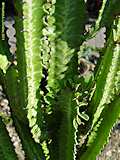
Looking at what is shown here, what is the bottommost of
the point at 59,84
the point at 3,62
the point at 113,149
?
the point at 113,149

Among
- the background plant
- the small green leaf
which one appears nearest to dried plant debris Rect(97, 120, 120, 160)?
the background plant

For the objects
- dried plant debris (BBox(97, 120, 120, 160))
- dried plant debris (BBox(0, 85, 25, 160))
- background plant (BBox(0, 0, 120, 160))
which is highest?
background plant (BBox(0, 0, 120, 160))

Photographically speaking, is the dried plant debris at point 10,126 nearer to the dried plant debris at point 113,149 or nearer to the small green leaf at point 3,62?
the dried plant debris at point 113,149

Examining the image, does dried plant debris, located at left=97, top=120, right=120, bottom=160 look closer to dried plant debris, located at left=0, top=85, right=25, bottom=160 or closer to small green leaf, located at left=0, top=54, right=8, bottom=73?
dried plant debris, located at left=0, top=85, right=25, bottom=160

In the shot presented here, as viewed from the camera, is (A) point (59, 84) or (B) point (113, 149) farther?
(B) point (113, 149)

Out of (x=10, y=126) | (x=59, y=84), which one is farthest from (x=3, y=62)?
(x=10, y=126)

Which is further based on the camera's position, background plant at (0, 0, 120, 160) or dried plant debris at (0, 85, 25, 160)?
dried plant debris at (0, 85, 25, 160)

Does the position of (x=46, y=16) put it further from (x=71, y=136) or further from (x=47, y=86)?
(x=71, y=136)

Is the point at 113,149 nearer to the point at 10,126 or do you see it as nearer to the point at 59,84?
the point at 10,126

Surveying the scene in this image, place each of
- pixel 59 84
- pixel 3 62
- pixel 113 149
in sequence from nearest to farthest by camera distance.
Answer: pixel 3 62
pixel 59 84
pixel 113 149
